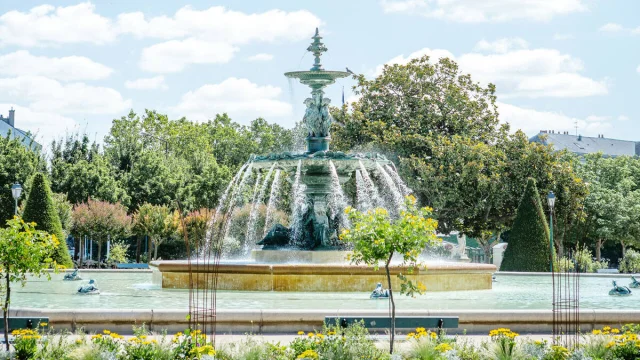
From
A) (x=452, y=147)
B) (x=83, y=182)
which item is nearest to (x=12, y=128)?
(x=83, y=182)

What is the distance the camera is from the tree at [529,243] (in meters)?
32.1

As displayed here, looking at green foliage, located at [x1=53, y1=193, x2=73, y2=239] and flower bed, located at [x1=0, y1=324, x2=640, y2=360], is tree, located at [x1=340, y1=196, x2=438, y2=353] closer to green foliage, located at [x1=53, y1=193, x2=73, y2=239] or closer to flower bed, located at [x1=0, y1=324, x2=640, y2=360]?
flower bed, located at [x1=0, y1=324, x2=640, y2=360]

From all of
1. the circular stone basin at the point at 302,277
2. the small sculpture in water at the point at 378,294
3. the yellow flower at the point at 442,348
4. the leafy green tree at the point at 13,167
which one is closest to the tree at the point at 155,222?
the leafy green tree at the point at 13,167

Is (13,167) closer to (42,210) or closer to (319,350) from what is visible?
(42,210)

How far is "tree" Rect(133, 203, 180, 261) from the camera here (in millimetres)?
43812

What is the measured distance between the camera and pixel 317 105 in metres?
24.8

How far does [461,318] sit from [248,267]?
23.7 feet

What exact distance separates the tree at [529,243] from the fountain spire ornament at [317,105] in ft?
34.7

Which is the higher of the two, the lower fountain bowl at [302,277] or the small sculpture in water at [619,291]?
the lower fountain bowl at [302,277]

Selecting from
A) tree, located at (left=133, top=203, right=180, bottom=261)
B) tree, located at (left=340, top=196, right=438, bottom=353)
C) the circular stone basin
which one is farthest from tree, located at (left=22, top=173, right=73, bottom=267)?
tree, located at (left=340, top=196, right=438, bottom=353)

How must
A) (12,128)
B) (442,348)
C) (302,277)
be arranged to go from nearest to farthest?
(442,348)
(302,277)
(12,128)

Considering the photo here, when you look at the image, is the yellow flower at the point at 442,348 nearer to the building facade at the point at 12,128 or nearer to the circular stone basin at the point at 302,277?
the circular stone basin at the point at 302,277

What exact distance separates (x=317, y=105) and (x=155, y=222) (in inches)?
832

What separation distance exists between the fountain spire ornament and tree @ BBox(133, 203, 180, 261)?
67.3 ft
